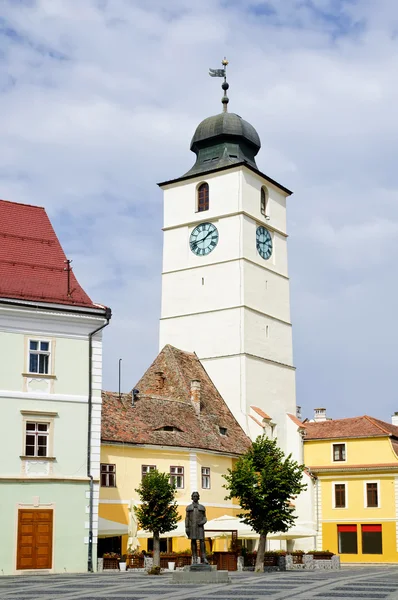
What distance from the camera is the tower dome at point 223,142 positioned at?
60.3 meters

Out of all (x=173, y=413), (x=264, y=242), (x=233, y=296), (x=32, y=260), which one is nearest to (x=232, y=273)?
(x=233, y=296)

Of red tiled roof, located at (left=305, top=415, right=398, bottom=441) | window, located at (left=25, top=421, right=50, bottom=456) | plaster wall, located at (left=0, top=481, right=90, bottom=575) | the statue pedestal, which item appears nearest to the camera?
the statue pedestal

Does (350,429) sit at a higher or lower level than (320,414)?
lower

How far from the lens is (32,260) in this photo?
34062 mm

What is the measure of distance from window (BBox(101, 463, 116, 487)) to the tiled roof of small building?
3.66 ft

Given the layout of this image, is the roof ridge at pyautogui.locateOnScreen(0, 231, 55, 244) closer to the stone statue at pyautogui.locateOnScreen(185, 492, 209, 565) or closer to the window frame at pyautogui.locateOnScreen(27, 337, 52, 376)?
the window frame at pyautogui.locateOnScreen(27, 337, 52, 376)

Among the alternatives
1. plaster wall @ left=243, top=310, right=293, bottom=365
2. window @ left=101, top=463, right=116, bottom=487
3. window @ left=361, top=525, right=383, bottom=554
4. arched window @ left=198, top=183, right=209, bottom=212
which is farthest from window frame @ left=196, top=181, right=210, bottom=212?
window @ left=101, top=463, right=116, bottom=487

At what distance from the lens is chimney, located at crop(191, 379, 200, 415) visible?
163 feet

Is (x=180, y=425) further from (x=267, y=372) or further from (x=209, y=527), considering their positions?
(x=267, y=372)

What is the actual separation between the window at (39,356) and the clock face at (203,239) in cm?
2753

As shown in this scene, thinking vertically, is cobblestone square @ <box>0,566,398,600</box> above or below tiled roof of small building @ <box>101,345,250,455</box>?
below

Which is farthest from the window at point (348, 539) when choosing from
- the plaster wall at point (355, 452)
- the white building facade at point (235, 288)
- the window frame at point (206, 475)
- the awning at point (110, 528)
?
the awning at point (110, 528)

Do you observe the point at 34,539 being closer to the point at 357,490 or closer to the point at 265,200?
the point at 357,490

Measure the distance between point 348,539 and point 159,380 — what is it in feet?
44.7
